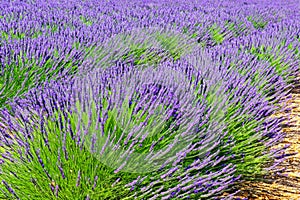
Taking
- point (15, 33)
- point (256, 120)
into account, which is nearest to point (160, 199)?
point (256, 120)

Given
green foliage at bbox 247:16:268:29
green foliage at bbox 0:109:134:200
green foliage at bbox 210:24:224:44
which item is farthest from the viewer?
green foliage at bbox 247:16:268:29

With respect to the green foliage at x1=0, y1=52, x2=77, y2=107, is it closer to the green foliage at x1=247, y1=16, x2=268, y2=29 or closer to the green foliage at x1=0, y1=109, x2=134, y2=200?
the green foliage at x1=0, y1=109, x2=134, y2=200

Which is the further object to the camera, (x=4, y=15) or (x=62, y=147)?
(x=4, y=15)

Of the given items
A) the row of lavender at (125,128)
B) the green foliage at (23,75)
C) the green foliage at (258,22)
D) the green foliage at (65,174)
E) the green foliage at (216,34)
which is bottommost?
the green foliage at (65,174)

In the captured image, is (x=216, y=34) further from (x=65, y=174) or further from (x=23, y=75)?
(x=65, y=174)

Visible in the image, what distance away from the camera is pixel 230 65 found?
9.48ft

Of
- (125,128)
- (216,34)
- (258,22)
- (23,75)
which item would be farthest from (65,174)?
(258,22)

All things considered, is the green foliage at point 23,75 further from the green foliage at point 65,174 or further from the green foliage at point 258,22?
the green foliage at point 258,22

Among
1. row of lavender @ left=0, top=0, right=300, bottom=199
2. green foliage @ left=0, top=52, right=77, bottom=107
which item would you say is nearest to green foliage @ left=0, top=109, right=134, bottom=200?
row of lavender @ left=0, top=0, right=300, bottom=199

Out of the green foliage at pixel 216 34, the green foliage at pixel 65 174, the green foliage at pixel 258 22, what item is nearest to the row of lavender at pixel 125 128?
the green foliage at pixel 65 174

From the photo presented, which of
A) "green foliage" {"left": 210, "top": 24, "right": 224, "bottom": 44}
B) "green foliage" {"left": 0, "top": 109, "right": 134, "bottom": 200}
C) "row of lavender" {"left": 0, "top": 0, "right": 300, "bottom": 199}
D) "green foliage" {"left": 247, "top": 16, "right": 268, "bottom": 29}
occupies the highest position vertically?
"green foliage" {"left": 247, "top": 16, "right": 268, "bottom": 29}

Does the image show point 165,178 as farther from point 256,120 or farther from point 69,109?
point 256,120

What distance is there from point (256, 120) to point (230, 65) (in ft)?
2.83

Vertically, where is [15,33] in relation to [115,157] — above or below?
above
